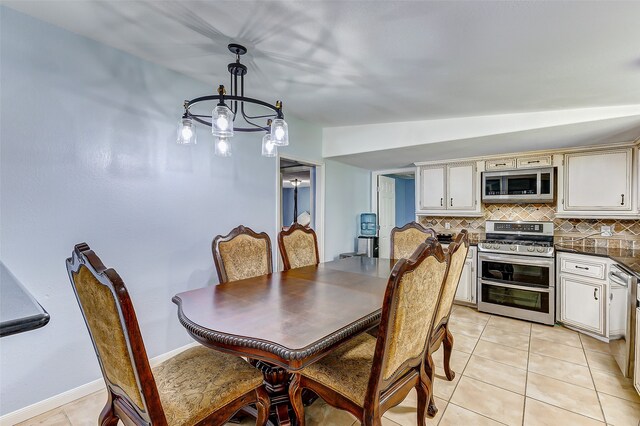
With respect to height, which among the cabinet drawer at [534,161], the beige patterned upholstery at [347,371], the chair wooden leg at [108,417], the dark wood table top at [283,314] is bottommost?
the chair wooden leg at [108,417]

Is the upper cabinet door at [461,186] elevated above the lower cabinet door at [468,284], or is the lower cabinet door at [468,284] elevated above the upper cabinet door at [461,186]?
the upper cabinet door at [461,186]

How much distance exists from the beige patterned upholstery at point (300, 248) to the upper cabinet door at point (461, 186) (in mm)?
2360

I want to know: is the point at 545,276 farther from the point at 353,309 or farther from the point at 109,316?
the point at 109,316

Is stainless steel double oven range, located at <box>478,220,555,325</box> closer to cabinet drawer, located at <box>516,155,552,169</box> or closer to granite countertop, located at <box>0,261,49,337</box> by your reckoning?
cabinet drawer, located at <box>516,155,552,169</box>

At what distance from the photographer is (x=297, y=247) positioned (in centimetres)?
283

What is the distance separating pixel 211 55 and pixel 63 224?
1.54m

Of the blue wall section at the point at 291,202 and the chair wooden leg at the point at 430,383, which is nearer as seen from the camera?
the chair wooden leg at the point at 430,383

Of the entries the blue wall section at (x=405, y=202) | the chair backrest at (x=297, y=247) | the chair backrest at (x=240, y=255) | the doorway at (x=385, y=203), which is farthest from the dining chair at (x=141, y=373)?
the blue wall section at (x=405, y=202)

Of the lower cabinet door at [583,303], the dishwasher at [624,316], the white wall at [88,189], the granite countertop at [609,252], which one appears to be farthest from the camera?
the lower cabinet door at [583,303]

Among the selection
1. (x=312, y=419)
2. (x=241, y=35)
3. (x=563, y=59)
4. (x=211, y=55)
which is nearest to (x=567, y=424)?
(x=312, y=419)

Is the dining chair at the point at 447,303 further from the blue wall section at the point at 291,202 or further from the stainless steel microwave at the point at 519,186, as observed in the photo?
the blue wall section at the point at 291,202

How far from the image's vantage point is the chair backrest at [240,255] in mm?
2248

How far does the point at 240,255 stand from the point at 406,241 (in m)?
1.68

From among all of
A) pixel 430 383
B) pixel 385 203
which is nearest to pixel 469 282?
pixel 385 203
